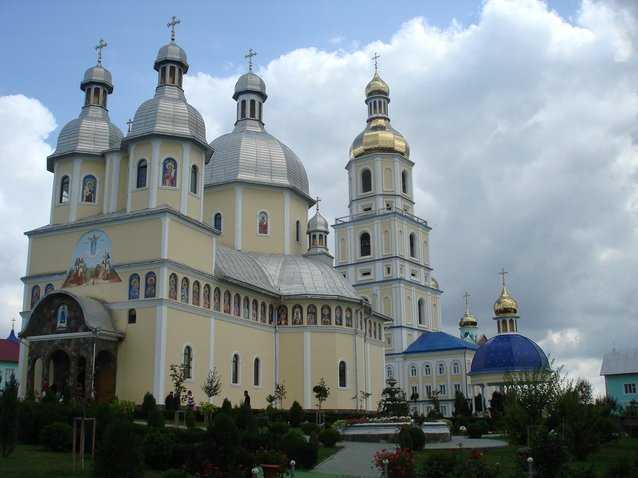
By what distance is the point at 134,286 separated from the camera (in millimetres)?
32156

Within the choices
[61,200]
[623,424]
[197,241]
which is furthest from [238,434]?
[61,200]

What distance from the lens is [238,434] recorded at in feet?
52.0

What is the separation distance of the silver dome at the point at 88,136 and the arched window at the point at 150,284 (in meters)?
Answer: 8.32

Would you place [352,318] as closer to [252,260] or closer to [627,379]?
[252,260]

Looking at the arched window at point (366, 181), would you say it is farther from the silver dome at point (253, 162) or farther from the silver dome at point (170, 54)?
the silver dome at point (170, 54)

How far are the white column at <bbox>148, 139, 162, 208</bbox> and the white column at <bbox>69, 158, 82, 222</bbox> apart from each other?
5176 millimetres

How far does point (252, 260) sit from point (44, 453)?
24.5 metres

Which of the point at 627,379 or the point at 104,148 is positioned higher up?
the point at 104,148

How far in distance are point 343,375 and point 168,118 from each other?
17407mm

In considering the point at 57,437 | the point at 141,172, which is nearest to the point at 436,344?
the point at 141,172

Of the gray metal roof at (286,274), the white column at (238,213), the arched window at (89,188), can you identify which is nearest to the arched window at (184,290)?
the gray metal roof at (286,274)

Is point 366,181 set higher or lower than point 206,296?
higher

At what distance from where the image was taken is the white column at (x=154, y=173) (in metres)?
33.6

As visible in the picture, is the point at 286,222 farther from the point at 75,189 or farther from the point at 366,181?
the point at 366,181
